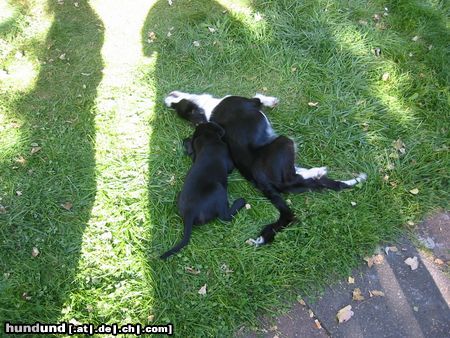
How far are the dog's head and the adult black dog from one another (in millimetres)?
93

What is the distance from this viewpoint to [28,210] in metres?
3.57

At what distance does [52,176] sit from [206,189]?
1.52 meters

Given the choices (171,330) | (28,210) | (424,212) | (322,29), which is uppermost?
(322,29)

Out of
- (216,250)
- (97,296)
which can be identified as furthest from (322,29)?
(97,296)

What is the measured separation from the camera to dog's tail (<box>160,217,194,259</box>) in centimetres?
319

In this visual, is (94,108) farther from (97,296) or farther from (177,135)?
(97,296)

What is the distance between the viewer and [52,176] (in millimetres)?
3801

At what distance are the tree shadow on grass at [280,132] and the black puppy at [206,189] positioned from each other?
120 mm

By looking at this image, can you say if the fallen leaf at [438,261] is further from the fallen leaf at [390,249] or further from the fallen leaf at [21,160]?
the fallen leaf at [21,160]

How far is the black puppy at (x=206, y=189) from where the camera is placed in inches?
128

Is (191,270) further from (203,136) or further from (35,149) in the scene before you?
(35,149)

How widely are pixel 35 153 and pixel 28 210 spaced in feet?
2.16

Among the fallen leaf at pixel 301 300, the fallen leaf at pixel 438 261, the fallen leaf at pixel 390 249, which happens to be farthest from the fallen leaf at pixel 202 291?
the fallen leaf at pixel 438 261

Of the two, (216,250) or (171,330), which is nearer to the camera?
(171,330)
